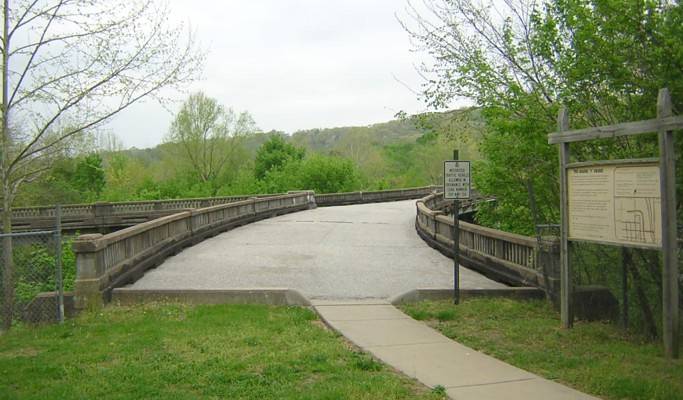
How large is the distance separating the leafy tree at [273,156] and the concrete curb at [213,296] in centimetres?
4940

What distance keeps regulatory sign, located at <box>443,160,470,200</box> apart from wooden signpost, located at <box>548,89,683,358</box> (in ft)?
6.15

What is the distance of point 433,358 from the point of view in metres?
7.10

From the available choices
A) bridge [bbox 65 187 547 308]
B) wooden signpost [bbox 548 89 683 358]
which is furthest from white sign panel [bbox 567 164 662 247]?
bridge [bbox 65 187 547 308]

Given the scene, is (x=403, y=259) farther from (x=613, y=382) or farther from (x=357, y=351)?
(x=613, y=382)

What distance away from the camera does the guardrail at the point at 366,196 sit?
4206 centimetres

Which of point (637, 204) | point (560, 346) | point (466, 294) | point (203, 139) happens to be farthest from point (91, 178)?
point (637, 204)

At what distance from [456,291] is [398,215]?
73.6ft

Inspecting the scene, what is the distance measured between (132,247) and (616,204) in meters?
9.21

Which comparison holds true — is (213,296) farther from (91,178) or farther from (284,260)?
(91,178)

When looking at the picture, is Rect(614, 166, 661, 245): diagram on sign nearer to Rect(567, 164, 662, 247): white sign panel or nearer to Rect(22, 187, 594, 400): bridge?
Rect(567, 164, 662, 247): white sign panel

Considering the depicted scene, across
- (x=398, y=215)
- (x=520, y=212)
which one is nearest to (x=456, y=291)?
(x=520, y=212)

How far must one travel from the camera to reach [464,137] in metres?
13.9

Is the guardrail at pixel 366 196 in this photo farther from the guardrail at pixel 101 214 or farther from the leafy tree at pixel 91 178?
the leafy tree at pixel 91 178

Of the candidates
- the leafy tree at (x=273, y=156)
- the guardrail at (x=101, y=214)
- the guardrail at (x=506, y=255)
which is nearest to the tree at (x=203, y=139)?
the leafy tree at (x=273, y=156)
